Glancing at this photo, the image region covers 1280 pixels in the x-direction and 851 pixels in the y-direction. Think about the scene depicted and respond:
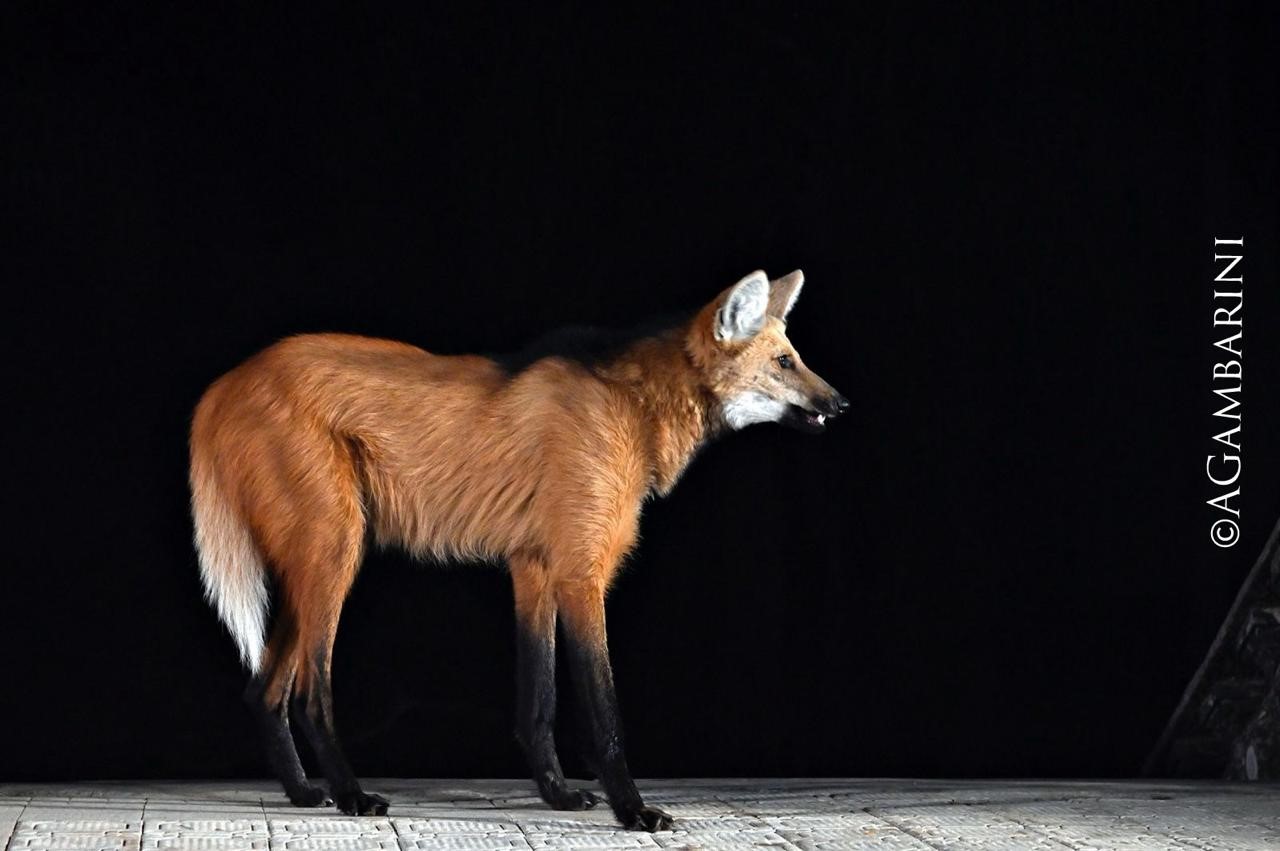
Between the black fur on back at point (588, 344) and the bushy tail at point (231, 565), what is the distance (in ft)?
2.39

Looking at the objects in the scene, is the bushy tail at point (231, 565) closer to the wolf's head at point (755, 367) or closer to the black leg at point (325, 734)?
the black leg at point (325, 734)

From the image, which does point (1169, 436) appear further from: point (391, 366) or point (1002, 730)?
point (391, 366)

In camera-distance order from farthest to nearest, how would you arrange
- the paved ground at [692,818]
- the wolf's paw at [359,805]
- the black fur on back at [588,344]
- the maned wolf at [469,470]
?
the black fur on back at [588,344] < the maned wolf at [469,470] < the wolf's paw at [359,805] < the paved ground at [692,818]

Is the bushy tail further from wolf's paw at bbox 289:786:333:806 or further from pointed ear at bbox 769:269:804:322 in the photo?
pointed ear at bbox 769:269:804:322

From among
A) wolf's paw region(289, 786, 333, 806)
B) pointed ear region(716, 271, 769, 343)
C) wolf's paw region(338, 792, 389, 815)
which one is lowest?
wolf's paw region(289, 786, 333, 806)

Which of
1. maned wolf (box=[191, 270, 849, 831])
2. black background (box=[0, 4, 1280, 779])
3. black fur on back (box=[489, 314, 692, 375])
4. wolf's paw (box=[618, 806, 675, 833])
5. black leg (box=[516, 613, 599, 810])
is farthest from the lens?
black background (box=[0, 4, 1280, 779])

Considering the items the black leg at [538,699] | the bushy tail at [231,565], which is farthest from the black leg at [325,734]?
A: the black leg at [538,699]

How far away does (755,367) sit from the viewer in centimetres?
359

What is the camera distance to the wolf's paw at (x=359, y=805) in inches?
128

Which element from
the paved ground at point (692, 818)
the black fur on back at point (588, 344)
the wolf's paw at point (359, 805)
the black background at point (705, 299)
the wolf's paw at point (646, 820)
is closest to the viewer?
the paved ground at point (692, 818)

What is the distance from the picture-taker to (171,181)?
4074 millimetres

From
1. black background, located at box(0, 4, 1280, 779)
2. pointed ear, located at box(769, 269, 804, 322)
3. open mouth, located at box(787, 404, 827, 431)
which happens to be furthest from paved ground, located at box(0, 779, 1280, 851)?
pointed ear, located at box(769, 269, 804, 322)

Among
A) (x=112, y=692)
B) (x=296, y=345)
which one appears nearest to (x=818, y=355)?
(x=296, y=345)

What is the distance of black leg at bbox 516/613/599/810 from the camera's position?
11.4 feet
